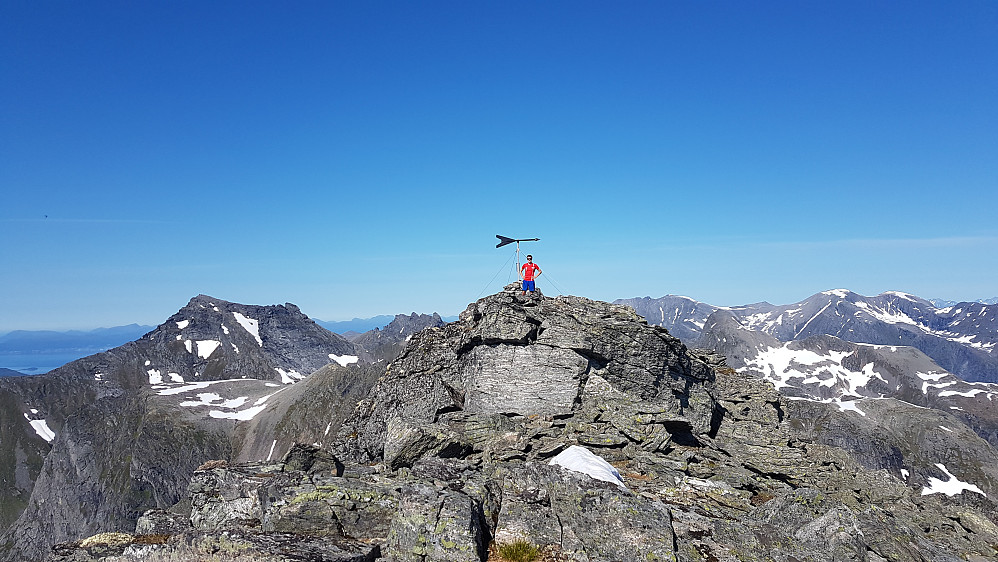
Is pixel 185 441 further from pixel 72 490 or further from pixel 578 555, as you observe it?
pixel 578 555

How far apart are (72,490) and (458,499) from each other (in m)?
180

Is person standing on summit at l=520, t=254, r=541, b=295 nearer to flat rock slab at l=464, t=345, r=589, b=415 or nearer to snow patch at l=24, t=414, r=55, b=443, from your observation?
flat rock slab at l=464, t=345, r=589, b=415

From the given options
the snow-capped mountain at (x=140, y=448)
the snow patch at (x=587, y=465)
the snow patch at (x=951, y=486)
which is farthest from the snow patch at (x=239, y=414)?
the snow patch at (x=951, y=486)

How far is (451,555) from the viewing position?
47.5 feet

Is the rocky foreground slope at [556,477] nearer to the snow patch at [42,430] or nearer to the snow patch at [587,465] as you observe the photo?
the snow patch at [587,465]

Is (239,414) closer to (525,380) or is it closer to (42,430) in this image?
(42,430)

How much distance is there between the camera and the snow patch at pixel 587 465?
1981cm

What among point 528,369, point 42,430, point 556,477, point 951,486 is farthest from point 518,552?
point 42,430

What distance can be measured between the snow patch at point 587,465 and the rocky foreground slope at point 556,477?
0.39 ft

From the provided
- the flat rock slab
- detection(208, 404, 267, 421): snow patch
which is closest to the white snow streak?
detection(208, 404, 267, 421): snow patch

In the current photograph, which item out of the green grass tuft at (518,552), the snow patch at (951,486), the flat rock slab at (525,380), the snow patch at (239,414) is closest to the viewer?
the green grass tuft at (518,552)

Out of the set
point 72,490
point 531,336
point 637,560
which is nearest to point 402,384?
point 531,336

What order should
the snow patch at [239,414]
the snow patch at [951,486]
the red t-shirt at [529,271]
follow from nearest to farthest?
the red t-shirt at [529,271] < the snow patch at [951,486] < the snow patch at [239,414]

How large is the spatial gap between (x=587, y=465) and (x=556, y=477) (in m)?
2.92
